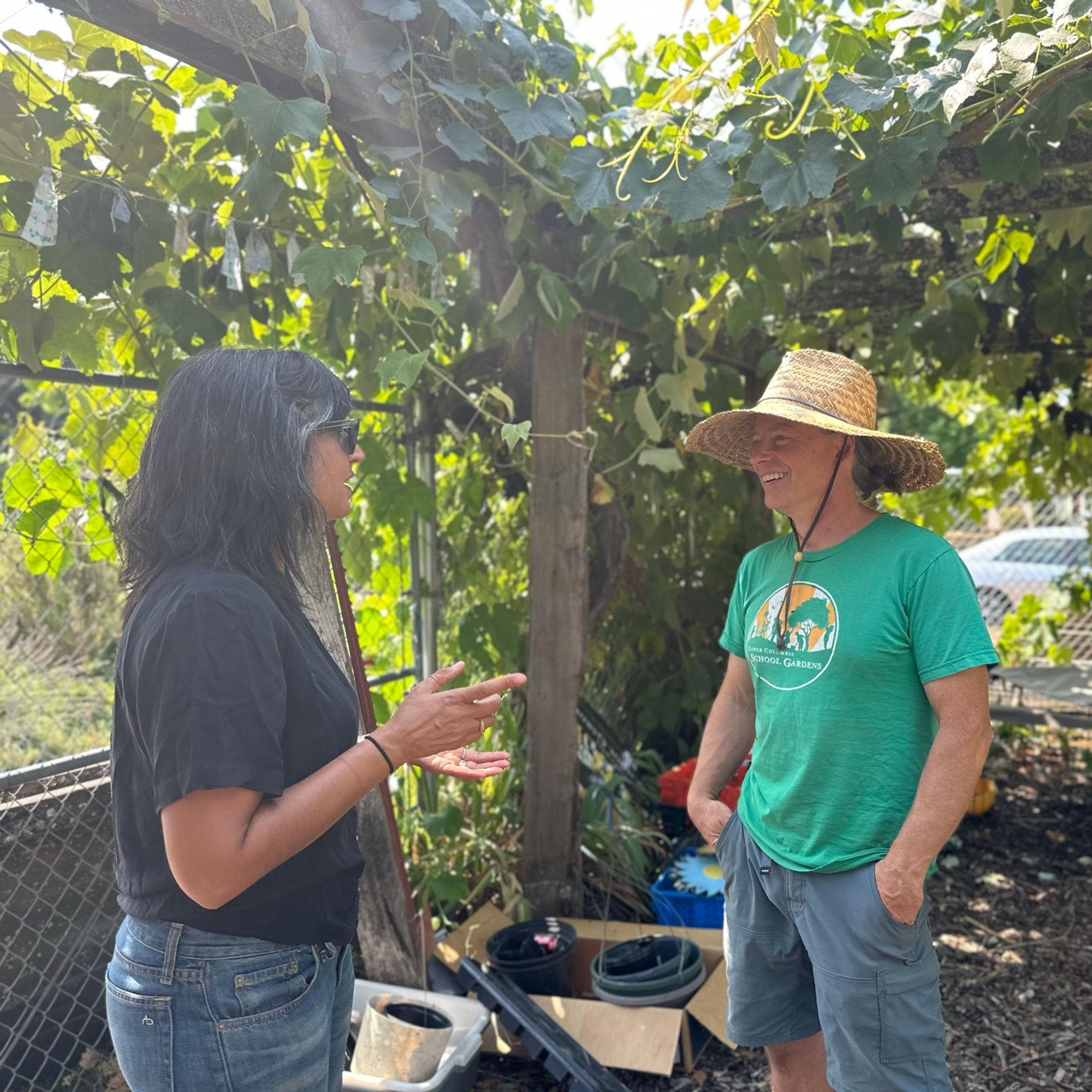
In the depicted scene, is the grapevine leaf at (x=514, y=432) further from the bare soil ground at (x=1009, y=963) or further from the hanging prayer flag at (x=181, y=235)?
the bare soil ground at (x=1009, y=963)

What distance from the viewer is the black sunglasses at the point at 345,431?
135 centimetres

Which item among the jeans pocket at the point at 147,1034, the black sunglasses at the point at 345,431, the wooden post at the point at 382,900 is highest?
the black sunglasses at the point at 345,431

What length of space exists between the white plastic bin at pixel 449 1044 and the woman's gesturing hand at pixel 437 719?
0.86 meters

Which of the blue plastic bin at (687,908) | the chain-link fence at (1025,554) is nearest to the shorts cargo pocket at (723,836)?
the blue plastic bin at (687,908)

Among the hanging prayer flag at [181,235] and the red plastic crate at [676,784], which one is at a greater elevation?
the hanging prayer flag at [181,235]

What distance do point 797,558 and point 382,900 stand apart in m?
1.44

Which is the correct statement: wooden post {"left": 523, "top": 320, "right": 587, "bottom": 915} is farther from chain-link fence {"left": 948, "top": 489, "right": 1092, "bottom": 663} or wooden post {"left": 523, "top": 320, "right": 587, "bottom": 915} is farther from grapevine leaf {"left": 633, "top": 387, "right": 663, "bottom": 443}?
chain-link fence {"left": 948, "top": 489, "right": 1092, "bottom": 663}

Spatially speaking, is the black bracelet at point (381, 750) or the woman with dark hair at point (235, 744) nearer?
the woman with dark hair at point (235, 744)

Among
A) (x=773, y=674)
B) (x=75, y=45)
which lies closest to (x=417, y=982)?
(x=773, y=674)

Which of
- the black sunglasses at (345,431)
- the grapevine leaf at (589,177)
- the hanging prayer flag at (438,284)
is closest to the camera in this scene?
the black sunglasses at (345,431)

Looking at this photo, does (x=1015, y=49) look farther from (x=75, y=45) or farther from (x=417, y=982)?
(x=417, y=982)

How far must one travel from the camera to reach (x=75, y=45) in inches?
84.5

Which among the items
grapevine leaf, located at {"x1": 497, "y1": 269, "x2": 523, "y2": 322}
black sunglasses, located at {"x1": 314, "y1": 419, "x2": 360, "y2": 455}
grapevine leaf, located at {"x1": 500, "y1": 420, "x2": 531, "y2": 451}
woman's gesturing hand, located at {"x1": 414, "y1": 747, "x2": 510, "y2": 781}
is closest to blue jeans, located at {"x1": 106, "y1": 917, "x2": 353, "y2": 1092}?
woman's gesturing hand, located at {"x1": 414, "y1": 747, "x2": 510, "y2": 781}

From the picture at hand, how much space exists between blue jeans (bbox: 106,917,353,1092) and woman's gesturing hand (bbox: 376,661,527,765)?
295mm
